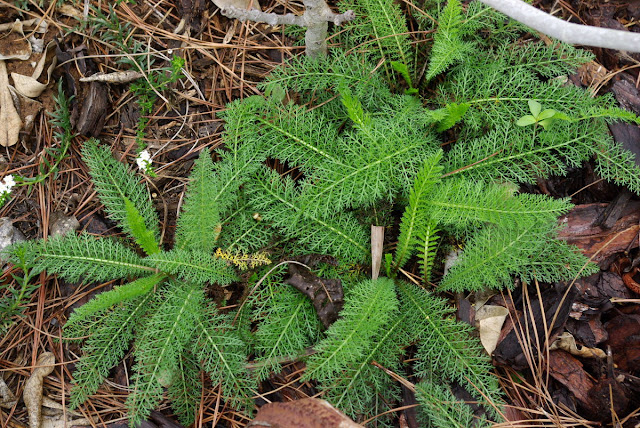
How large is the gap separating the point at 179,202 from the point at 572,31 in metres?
2.09

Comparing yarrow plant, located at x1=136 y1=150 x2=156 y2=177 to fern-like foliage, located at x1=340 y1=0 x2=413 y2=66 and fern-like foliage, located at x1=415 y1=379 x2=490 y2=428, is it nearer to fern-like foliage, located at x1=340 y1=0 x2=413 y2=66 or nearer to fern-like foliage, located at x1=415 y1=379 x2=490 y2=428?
fern-like foliage, located at x1=340 y1=0 x2=413 y2=66

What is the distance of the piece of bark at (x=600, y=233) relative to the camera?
255 centimetres

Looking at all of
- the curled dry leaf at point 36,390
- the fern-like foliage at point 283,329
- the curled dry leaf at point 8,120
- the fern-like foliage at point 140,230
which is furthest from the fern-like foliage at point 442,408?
the curled dry leaf at point 8,120

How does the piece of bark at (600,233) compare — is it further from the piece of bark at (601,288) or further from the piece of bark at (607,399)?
the piece of bark at (607,399)

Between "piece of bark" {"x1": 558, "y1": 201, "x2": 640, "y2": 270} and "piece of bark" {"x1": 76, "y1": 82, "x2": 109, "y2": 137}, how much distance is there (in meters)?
2.72

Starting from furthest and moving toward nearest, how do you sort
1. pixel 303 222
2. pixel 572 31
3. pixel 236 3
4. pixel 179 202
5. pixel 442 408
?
1. pixel 236 3
2. pixel 179 202
3. pixel 303 222
4. pixel 442 408
5. pixel 572 31

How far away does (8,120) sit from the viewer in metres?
2.75

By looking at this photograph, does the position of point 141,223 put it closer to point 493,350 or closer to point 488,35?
point 493,350

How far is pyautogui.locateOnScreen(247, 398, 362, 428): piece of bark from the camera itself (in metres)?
1.94

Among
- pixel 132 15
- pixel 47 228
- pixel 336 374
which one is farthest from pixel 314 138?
pixel 47 228

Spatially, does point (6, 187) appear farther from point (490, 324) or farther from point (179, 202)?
point (490, 324)

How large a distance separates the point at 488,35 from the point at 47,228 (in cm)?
286

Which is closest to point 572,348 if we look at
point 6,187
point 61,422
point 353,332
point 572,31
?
point 353,332

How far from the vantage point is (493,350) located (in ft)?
7.86
